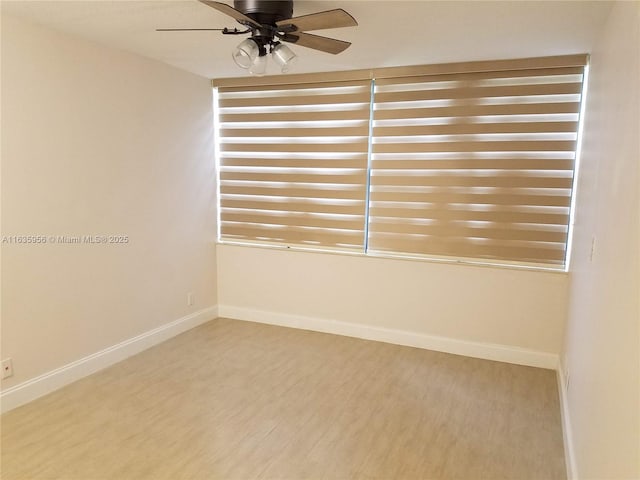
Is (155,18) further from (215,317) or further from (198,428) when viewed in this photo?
(215,317)

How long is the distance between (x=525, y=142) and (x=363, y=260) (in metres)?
1.58

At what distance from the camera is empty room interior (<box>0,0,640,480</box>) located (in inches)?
86.7

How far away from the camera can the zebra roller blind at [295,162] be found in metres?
3.79

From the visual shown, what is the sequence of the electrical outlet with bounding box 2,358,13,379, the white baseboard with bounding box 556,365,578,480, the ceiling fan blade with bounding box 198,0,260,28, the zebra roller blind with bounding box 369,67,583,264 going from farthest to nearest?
the zebra roller blind with bounding box 369,67,583,264 → the electrical outlet with bounding box 2,358,13,379 → the white baseboard with bounding box 556,365,578,480 → the ceiling fan blade with bounding box 198,0,260,28

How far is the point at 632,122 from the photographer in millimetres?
1548

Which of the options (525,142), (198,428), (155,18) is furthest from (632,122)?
(198,428)

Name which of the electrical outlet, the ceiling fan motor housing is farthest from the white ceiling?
the electrical outlet

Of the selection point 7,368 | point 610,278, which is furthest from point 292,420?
point 610,278

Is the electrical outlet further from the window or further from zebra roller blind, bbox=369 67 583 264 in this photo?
zebra roller blind, bbox=369 67 583 264

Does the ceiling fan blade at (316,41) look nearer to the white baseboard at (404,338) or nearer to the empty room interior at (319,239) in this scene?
the empty room interior at (319,239)

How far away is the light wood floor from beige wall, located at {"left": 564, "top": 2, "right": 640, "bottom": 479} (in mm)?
466

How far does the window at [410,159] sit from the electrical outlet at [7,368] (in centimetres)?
214

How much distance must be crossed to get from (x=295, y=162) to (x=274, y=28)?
1851mm

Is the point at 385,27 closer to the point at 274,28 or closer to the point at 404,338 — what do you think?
the point at 274,28
